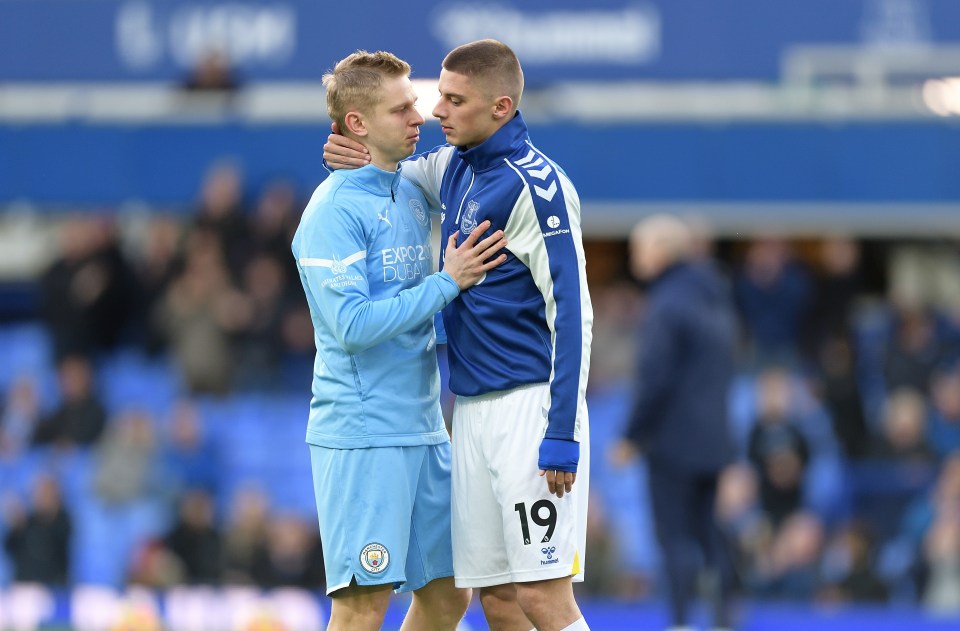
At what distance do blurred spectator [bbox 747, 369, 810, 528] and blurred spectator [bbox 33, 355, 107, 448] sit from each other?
5.46 metres

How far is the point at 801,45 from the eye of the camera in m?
13.7

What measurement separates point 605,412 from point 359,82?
347 inches

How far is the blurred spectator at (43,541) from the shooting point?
1198 cm

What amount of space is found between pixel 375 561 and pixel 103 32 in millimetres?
Result: 10910

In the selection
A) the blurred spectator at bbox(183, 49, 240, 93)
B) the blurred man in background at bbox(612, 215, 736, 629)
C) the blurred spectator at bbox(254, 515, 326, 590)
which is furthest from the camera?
the blurred spectator at bbox(183, 49, 240, 93)

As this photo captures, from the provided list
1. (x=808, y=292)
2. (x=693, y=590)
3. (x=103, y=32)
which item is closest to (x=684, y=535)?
(x=693, y=590)

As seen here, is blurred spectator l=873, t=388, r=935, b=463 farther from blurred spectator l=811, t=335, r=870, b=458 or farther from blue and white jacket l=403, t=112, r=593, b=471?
blue and white jacket l=403, t=112, r=593, b=471

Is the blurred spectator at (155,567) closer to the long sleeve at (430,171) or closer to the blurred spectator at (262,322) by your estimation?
the blurred spectator at (262,322)

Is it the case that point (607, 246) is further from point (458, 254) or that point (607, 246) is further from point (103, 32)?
point (458, 254)

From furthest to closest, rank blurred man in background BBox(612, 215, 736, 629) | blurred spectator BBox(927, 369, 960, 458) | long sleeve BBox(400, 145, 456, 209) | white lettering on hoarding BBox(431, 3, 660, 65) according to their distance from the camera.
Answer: white lettering on hoarding BBox(431, 3, 660, 65) < blurred spectator BBox(927, 369, 960, 458) < blurred man in background BBox(612, 215, 736, 629) < long sleeve BBox(400, 145, 456, 209)

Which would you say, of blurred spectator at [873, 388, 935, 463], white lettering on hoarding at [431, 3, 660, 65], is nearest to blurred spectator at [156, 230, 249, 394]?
white lettering on hoarding at [431, 3, 660, 65]

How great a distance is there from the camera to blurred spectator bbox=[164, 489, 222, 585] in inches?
450

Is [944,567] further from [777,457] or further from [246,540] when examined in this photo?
[246,540]

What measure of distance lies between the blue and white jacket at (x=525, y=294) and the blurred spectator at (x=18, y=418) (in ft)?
30.5
